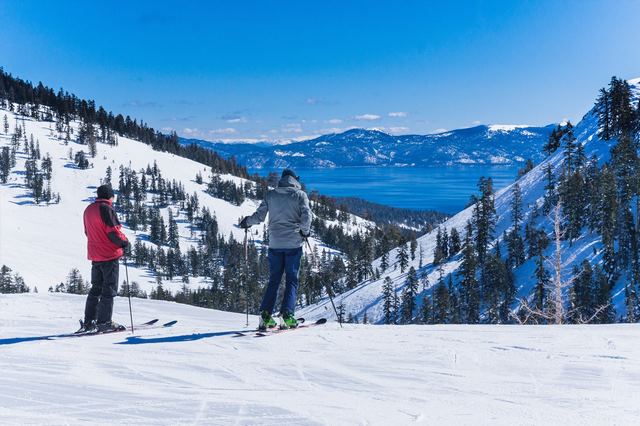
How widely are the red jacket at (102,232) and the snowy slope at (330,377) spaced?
1.41 meters

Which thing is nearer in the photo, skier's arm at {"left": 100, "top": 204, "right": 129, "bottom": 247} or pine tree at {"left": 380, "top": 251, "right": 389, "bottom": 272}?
skier's arm at {"left": 100, "top": 204, "right": 129, "bottom": 247}

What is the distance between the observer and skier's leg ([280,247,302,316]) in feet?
24.4

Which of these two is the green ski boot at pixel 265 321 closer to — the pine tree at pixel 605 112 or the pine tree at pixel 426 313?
the pine tree at pixel 426 313

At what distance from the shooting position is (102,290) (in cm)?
749

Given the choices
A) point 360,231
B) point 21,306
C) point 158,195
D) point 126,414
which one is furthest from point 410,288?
point 158,195

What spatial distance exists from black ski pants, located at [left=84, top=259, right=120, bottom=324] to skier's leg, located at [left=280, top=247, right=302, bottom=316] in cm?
288

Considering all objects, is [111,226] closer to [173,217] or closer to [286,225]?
[286,225]

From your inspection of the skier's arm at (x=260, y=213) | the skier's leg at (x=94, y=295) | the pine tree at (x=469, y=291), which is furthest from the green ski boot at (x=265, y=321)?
the pine tree at (x=469, y=291)

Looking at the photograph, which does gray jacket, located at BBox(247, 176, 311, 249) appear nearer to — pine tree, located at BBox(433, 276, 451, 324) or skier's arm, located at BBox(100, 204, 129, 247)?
skier's arm, located at BBox(100, 204, 129, 247)

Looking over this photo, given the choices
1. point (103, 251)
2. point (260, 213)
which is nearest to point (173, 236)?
point (103, 251)

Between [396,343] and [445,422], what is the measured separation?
289cm

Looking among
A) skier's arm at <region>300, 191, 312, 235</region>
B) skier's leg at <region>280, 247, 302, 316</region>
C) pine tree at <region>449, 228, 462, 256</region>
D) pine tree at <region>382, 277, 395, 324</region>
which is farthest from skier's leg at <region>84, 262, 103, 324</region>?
pine tree at <region>449, 228, 462, 256</region>

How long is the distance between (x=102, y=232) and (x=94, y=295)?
1.23 meters

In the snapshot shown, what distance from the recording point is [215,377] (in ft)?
16.7
